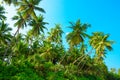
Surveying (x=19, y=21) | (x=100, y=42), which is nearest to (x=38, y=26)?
(x=19, y=21)

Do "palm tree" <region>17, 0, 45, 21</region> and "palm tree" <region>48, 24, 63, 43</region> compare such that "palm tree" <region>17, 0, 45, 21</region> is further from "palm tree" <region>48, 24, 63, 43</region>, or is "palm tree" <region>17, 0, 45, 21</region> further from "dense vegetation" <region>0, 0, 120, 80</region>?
"palm tree" <region>48, 24, 63, 43</region>

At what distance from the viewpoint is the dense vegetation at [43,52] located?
55594 mm

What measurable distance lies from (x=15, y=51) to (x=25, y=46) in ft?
7.62

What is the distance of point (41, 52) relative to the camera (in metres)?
67.1

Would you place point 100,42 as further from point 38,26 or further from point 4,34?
point 4,34

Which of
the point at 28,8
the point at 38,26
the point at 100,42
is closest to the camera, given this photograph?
the point at 28,8

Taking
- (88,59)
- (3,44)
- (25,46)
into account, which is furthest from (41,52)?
(88,59)

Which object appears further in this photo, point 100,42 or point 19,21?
point 100,42

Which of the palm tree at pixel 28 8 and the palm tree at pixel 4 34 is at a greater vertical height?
the palm tree at pixel 28 8

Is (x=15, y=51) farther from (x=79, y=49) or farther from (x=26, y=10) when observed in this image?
(x=79, y=49)

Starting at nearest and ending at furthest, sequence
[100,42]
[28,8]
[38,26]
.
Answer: [28,8]
[38,26]
[100,42]

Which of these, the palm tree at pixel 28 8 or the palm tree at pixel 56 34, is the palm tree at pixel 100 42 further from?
the palm tree at pixel 28 8

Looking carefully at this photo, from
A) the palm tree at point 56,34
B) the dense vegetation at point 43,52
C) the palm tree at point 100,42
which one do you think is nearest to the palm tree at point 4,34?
the dense vegetation at point 43,52

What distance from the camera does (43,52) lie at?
6612cm
